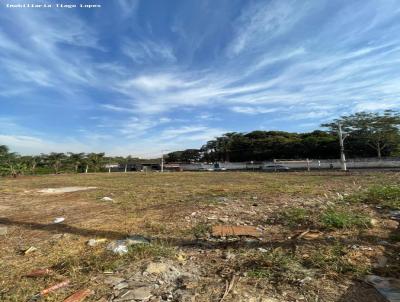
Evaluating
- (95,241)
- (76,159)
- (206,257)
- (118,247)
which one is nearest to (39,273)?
(118,247)

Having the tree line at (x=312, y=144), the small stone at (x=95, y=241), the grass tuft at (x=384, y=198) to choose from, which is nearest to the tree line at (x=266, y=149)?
the tree line at (x=312, y=144)

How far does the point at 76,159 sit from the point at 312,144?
146 feet

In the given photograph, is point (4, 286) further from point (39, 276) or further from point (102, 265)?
point (102, 265)

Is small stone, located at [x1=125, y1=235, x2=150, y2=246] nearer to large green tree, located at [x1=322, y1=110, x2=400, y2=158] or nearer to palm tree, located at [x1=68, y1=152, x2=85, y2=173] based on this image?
large green tree, located at [x1=322, y1=110, x2=400, y2=158]

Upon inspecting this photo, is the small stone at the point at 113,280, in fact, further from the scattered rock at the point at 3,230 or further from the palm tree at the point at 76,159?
the palm tree at the point at 76,159

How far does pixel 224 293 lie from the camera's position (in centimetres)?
271

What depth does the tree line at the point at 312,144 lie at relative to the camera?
4084cm

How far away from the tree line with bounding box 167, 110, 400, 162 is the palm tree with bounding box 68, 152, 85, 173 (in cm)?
3419

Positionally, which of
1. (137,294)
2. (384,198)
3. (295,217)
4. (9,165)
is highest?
(9,165)

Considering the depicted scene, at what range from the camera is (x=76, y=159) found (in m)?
57.5

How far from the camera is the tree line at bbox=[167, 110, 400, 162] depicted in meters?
40.8

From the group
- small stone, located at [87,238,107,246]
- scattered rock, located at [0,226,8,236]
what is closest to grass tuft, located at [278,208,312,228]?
small stone, located at [87,238,107,246]

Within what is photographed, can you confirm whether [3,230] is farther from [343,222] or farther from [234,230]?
[343,222]

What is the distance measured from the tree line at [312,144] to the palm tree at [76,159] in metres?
34.2
